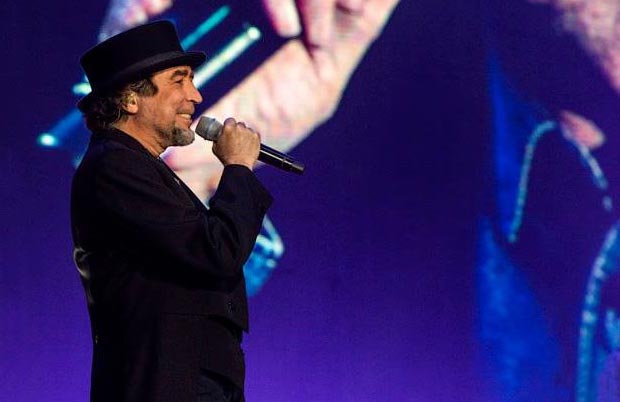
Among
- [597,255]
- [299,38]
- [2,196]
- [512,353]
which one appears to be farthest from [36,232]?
[597,255]

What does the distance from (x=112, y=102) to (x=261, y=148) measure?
0.24 metres

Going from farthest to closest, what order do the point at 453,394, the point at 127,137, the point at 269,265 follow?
the point at 453,394, the point at 269,265, the point at 127,137

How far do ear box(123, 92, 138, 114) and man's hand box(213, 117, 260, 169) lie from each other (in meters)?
0.14

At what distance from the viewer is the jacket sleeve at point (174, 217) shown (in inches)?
58.6

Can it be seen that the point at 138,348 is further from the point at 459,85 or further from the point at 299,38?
the point at 459,85

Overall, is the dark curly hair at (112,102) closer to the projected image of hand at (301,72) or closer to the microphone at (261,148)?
the microphone at (261,148)

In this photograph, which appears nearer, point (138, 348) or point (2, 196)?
point (138, 348)

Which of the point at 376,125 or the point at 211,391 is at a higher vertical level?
the point at 376,125

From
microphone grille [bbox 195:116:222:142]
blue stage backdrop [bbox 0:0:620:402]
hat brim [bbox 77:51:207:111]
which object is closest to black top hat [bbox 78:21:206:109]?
hat brim [bbox 77:51:207:111]

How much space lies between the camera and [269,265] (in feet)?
9.09

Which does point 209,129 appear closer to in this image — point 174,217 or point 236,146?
point 236,146

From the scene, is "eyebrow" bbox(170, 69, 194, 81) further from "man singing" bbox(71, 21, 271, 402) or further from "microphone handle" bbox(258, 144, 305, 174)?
"microphone handle" bbox(258, 144, 305, 174)

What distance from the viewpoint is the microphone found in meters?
1.63

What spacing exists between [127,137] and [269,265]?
1195 millimetres
